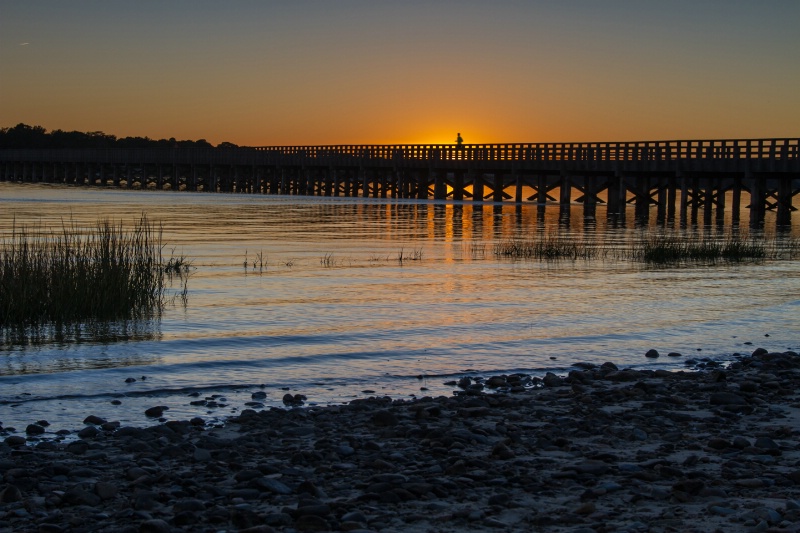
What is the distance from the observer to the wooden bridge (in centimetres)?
4941

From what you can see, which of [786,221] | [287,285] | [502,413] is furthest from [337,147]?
[502,413]

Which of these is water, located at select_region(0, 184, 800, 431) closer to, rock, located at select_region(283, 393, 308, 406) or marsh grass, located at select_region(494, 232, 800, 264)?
rock, located at select_region(283, 393, 308, 406)

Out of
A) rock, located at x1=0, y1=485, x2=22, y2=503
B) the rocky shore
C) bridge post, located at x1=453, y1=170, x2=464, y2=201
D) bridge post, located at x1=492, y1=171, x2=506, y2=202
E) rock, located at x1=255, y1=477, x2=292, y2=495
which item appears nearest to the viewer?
the rocky shore

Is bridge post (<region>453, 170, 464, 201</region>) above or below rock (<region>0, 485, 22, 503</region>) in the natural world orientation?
above

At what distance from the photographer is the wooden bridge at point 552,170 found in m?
49.4

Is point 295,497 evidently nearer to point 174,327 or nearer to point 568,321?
point 174,327

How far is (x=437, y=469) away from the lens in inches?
277

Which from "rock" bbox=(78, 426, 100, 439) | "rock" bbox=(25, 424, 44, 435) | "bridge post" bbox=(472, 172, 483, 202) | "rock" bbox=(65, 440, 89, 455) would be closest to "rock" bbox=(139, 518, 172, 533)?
"rock" bbox=(65, 440, 89, 455)

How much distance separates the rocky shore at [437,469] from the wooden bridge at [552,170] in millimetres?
37492

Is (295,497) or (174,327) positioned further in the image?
(174,327)

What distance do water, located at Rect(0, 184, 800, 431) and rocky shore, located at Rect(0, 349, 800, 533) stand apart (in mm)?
1112

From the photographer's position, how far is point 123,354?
39.1 feet

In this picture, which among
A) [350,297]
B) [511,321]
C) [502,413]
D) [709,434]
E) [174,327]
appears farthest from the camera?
[350,297]

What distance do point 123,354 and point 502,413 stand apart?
16.0 ft
